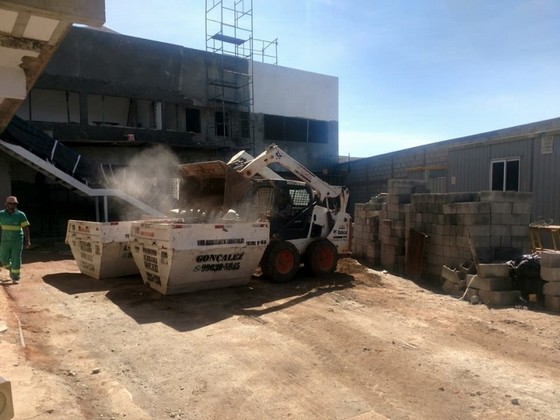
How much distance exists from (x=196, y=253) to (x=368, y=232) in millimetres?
6251

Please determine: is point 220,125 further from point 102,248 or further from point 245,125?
point 102,248

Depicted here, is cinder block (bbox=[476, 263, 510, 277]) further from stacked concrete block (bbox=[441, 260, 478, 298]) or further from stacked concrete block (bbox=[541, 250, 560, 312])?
stacked concrete block (bbox=[541, 250, 560, 312])

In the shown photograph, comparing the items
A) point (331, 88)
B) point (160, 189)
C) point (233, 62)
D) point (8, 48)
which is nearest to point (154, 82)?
point (233, 62)

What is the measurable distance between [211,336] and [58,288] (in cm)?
475

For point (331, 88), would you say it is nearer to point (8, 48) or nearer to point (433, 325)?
point (433, 325)

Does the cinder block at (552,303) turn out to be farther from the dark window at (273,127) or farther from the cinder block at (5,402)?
the dark window at (273,127)

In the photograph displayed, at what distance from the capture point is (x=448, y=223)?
30.6ft

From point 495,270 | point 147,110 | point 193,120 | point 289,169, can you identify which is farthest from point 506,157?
point 147,110

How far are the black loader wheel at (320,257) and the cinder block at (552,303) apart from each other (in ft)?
15.1

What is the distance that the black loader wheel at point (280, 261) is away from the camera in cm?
953

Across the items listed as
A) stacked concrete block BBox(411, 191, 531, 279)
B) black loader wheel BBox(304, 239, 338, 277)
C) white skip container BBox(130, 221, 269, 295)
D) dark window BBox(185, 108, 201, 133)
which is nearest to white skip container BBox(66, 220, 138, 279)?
white skip container BBox(130, 221, 269, 295)

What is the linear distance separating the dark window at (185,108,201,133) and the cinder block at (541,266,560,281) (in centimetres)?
1923

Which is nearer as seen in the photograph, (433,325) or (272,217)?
(433,325)

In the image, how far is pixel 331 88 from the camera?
95.3ft
